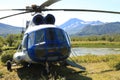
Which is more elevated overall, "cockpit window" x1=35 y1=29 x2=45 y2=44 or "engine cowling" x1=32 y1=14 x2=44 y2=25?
"engine cowling" x1=32 y1=14 x2=44 y2=25

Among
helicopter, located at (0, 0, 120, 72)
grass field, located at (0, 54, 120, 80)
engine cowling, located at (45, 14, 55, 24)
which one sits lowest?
grass field, located at (0, 54, 120, 80)

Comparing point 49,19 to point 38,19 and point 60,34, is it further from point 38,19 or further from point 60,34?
point 60,34

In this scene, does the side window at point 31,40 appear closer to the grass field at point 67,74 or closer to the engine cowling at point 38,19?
the engine cowling at point 38,19

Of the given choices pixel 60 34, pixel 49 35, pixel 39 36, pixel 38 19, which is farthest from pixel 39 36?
pixel 38 19

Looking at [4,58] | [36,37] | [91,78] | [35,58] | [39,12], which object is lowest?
[4,58]

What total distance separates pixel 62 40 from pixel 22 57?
9.47 ft

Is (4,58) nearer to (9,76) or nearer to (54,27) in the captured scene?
(9,76)

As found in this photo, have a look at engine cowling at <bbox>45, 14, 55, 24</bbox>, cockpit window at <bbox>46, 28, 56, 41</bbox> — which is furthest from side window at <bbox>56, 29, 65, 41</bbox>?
engine cowling at <bbox>45, 14, 55, 24</bbox>

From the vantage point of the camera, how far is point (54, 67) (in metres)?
16.7

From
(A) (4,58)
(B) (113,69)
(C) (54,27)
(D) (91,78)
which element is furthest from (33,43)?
(A) (4,58)

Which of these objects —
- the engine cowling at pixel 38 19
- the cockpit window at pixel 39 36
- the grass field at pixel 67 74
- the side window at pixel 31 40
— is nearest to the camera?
the cockpit window at pixel 39 36

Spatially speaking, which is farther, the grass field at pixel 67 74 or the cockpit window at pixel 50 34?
the grass field at pixel 67 74

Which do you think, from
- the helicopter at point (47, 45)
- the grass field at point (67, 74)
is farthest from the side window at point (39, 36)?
the grass field at point (67, 74)

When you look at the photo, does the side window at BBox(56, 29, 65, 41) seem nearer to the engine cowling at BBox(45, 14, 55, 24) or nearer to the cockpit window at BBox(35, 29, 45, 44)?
the cockpit window at BBox(35, 29, 45, 44)
